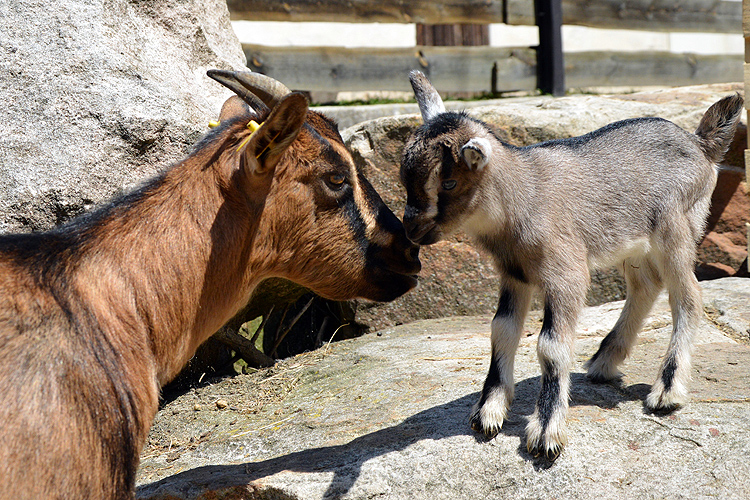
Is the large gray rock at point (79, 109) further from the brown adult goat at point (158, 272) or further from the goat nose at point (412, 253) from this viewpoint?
the goat nose at point (412, 253)

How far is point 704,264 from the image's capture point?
7.00 metres

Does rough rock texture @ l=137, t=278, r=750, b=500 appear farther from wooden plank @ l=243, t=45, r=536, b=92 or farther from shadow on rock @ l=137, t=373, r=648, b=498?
wooden plank @ l=243, t=45, r=536, b=92

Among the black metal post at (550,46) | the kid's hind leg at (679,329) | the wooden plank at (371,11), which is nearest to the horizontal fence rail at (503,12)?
the wooden plank at (371,11)

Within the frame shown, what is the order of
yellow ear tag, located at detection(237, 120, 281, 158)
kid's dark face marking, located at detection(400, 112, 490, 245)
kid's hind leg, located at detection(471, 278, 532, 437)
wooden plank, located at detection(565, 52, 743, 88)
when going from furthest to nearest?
wooden plank, located at detection(565, 52, 743, 88), kid's hind leg, located at detection(471, 278, 532, 437), kid's dark face marking, located at detection(400, 112, 490, 245), yellow ear tag, located at detection(237, 120, 281, 158)

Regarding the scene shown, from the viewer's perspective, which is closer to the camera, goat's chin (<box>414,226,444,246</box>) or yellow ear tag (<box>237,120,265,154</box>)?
yellow ear tag (<box>237,120,265,154</box>)

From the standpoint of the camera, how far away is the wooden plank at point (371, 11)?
31.3 ft

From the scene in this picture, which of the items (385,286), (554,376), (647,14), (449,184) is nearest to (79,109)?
(385,286)

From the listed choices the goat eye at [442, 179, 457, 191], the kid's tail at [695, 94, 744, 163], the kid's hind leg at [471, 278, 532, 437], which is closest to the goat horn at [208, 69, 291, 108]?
the goat eye at [442, 179, 457, 191]

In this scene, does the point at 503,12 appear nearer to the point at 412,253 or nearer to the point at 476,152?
the point at 476,152

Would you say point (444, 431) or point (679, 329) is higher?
point (679, 329)

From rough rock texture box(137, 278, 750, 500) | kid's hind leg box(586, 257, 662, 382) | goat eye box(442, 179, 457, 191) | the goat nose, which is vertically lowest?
rough rock texture box(137, 278, 750, 500)

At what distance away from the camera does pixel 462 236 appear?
21.4ft

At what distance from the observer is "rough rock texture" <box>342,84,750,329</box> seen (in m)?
6.50

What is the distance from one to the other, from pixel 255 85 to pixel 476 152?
43.8 inches
